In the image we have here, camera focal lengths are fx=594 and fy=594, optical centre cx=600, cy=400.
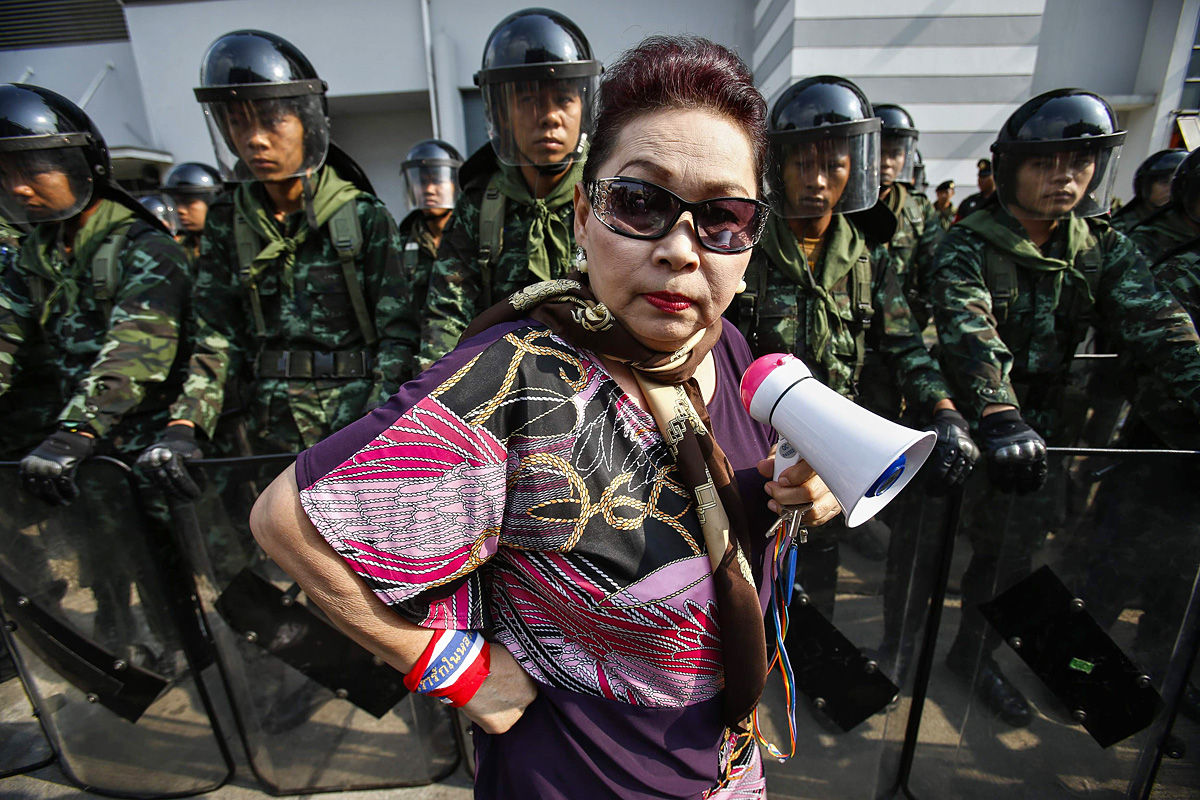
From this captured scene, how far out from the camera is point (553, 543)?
1039 mm

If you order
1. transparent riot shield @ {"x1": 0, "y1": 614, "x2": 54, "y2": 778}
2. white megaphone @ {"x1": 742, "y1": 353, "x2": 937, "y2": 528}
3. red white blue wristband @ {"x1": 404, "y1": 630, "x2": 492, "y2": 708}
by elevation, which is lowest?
transparent riot shield @ {"x1": 0, "y1": 614, "x2": 54, "y2": 778}

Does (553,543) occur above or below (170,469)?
above

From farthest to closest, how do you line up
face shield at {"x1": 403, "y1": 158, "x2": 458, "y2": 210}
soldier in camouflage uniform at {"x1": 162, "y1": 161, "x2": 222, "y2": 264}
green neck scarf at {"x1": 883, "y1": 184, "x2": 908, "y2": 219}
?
soldier in camouflage uniform at {"x1": 162, "y1": 161, "x2": 222, "y2": 264}, face shield at {"x1": 403, "y1": 158, "x2": 458, "y2": 210}, green neck scarf at {"x1": 883, "y1": 184, "x2": 908, "y2": 219}

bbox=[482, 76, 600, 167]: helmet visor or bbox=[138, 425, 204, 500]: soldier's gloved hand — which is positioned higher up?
bbox=[482, 76, 600, 167]: helmet visor

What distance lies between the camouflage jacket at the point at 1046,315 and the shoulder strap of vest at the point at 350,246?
2710mm

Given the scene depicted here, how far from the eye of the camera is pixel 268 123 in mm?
2789

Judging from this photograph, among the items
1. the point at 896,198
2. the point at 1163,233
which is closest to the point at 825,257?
the point at 896,198

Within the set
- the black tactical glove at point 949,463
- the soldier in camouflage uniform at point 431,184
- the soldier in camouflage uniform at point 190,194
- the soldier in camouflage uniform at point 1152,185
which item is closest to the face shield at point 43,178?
the soldier in camouflage uniform at point 431,184

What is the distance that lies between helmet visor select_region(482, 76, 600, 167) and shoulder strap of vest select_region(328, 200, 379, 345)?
2.55 feet

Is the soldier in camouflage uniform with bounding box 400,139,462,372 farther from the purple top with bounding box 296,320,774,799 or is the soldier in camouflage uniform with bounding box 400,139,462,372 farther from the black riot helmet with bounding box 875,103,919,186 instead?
the purple top with bounding box 296,320,774,799

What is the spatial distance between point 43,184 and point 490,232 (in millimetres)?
2094

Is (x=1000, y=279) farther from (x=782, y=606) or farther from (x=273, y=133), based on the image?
(x=273, y=133)

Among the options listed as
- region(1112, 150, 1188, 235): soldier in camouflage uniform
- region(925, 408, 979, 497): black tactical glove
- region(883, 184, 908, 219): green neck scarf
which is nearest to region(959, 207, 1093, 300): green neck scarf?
region(925, 408, 979, 497): black tactical glove

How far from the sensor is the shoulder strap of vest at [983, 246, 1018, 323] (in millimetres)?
2867
